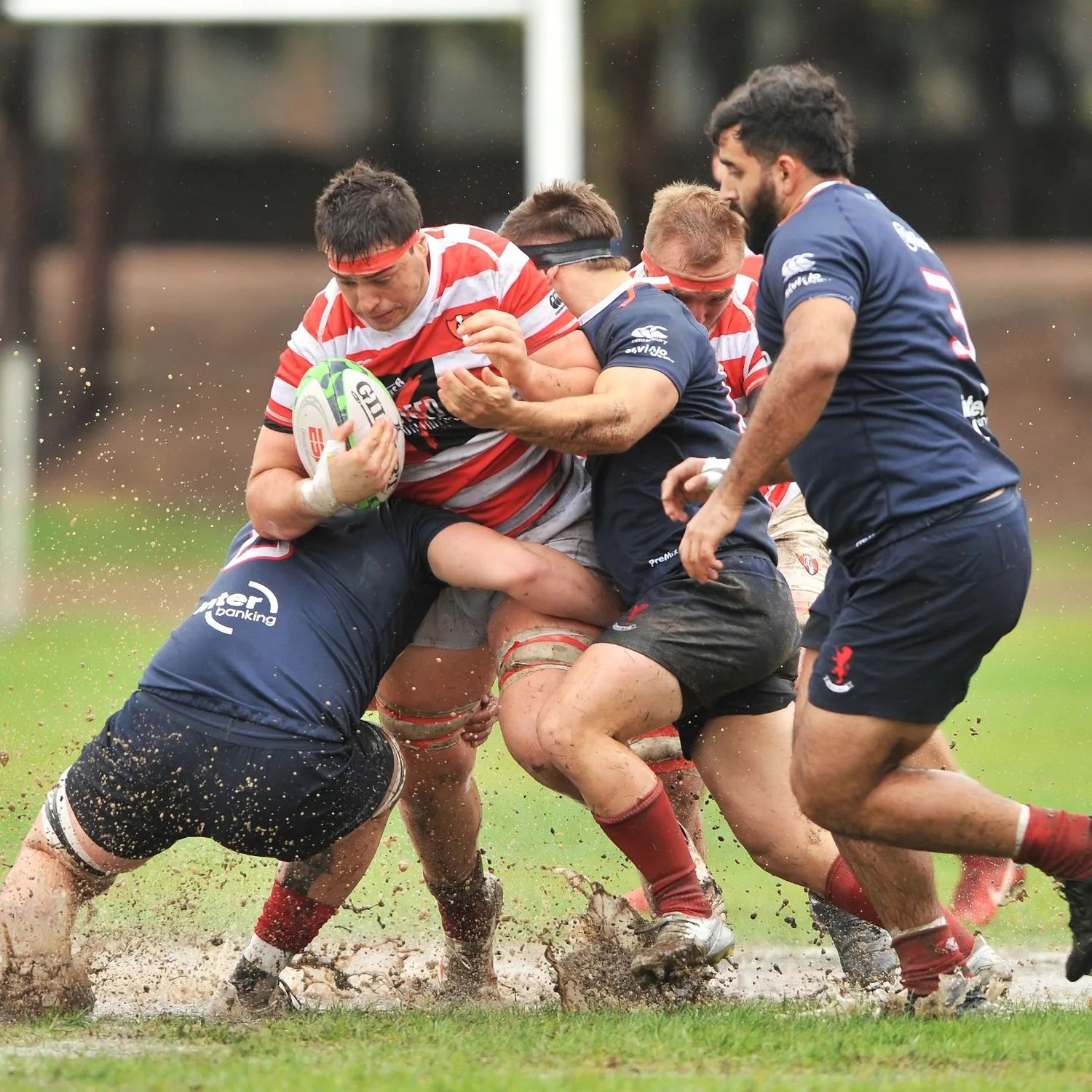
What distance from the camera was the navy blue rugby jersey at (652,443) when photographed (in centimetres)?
533

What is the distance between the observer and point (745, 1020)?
481cm

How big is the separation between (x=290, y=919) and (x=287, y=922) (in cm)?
1

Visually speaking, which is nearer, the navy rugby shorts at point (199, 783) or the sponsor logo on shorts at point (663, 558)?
the navy rugby shorts at point (199, 783)

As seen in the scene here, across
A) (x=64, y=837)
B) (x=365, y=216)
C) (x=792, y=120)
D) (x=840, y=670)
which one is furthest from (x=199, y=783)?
(x=792, y=120)

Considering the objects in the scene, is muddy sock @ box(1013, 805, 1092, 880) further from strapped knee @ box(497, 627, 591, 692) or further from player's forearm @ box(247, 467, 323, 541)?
player's forearm @ box(247, 467, 323, 541)

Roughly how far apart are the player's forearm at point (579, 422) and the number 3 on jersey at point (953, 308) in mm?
923

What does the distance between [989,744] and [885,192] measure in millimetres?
17848

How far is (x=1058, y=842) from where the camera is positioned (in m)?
4.77

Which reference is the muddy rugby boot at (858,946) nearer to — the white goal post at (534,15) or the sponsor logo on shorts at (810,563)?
the sponsor logo on shorts at (810,563)

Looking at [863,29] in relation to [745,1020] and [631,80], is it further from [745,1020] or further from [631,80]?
[745,1020]

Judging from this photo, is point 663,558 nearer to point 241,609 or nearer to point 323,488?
point 323,488

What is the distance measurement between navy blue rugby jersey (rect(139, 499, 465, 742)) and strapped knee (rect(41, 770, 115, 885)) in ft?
1.39

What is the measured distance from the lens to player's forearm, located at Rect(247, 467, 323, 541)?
5.21m

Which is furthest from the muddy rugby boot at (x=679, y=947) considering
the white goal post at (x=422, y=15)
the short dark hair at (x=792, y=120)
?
the white goal post at (x=422, y=15)
